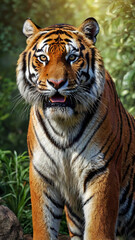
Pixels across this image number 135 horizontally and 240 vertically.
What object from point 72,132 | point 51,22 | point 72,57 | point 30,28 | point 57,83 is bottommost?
point 72,132

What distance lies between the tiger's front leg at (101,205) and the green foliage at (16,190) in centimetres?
141

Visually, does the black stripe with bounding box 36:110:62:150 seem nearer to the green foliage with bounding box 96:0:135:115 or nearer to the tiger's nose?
the tiger's nose

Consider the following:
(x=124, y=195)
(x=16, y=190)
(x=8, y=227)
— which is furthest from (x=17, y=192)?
A: (x=124, y=195)

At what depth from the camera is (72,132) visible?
364 cm

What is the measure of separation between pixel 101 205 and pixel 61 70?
1.07m

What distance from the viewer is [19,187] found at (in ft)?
17.2

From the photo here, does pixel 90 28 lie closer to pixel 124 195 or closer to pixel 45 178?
pixel 45 178

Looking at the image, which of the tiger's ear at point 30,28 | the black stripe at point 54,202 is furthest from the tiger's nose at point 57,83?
the black stripe at point 54,202

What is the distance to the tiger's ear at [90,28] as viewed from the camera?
11.9ft

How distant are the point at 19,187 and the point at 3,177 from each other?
228mm

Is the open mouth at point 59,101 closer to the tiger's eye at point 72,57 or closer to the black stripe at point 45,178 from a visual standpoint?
the tiger's eye at point 72,57

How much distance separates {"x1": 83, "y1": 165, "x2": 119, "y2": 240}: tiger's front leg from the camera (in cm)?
360

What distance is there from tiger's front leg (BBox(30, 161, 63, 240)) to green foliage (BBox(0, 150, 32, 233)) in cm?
106

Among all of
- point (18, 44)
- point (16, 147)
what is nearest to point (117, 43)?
point (16, 147)
